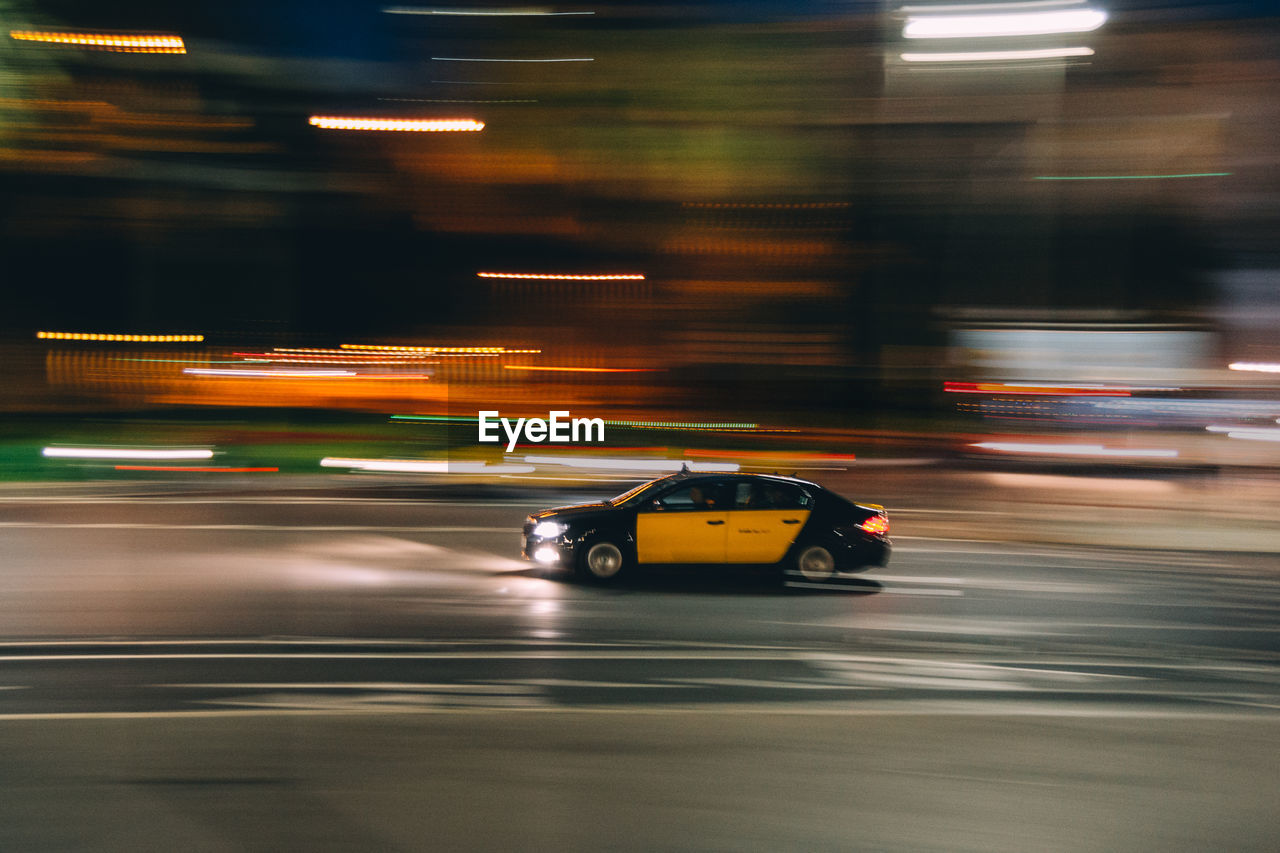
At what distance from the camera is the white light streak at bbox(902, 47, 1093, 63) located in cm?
2723

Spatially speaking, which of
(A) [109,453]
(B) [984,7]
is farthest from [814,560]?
(B) [984,7]

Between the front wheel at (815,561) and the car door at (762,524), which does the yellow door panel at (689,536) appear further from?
the front wheel at (815,561)

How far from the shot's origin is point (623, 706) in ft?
21.5

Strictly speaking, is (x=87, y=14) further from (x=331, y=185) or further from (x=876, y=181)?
(x=876, y=181)

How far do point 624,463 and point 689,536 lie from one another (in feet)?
40.2

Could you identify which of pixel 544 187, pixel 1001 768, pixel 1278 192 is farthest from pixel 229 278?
pixel 1001 768

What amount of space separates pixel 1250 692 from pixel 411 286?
30.7 meters

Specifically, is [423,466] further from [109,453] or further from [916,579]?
[916,579]

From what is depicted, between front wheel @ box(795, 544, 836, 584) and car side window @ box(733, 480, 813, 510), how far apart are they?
1.36 feet

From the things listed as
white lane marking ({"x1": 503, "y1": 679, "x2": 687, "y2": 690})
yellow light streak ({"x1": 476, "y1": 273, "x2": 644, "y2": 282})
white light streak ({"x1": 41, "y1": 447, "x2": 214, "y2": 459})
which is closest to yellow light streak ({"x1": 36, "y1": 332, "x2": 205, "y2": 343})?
white light streak ({"x1": 41, "y1": 447, "x2": 214, "y2": 459})

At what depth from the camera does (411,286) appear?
35.2 meters

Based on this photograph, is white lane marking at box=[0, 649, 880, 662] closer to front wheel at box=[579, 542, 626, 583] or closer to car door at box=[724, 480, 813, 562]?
front wheel at box=[579, 542, 626, 583]

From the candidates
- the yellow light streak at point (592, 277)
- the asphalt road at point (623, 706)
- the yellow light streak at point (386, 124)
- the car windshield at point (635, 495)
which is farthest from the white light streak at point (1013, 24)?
the car windshield at point (635, 495)

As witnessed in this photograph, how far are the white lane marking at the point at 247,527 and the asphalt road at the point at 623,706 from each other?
213cm
